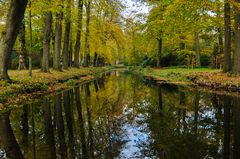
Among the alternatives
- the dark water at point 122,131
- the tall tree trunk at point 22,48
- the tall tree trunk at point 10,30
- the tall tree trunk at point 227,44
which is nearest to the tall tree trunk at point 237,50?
the tall tree trunk at point 227,44

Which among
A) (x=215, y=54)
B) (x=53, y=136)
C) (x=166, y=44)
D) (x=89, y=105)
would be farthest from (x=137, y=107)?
(x=166, y=44)

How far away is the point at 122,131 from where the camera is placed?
27.3 feet

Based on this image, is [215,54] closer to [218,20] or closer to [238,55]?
[218,20]

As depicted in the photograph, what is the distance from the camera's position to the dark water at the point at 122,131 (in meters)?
6.32

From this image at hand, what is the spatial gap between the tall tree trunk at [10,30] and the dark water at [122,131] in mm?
3998

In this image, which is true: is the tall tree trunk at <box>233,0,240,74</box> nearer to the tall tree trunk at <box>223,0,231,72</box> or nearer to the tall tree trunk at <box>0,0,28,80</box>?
the tall tree trunk at <box>223,0,231,72</box>

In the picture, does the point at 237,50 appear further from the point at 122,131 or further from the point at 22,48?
the point at 22,48

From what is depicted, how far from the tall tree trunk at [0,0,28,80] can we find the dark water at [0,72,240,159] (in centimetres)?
400

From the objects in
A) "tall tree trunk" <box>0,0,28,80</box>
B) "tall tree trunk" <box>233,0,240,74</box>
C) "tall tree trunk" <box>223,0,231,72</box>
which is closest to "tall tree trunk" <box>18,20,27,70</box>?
"tall tree trunk" <box>0,0,28,80</box>

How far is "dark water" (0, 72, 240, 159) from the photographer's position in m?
6.32

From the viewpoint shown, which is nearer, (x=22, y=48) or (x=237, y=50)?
(x=237, y=50)

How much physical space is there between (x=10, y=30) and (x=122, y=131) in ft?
31.5

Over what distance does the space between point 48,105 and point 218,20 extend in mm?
21837

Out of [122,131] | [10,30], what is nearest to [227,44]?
[10,30]
